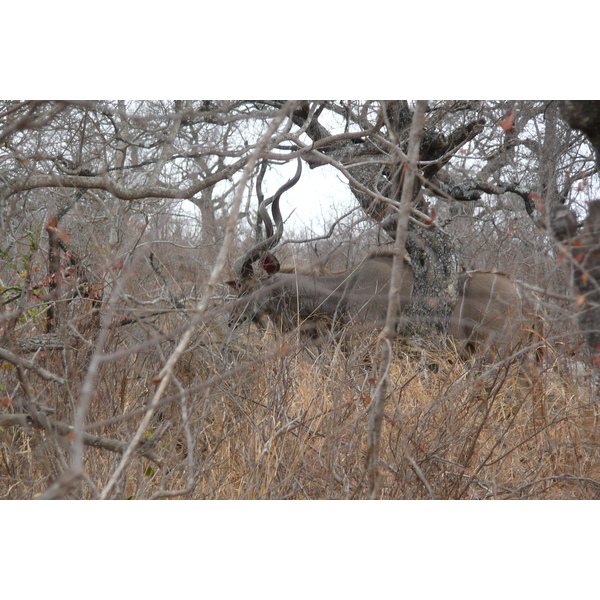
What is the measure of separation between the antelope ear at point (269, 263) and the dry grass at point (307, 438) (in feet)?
5.20

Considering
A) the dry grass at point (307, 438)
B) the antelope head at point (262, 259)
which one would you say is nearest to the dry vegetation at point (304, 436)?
the dry grass at point (307, 438)

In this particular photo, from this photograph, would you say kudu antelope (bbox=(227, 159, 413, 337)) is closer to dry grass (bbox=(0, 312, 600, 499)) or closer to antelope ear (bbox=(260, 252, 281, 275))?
antelope ear (bbox=(260, 252, 281, 275))

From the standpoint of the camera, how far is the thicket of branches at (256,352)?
2.36 meters

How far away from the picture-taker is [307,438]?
9.33 feet

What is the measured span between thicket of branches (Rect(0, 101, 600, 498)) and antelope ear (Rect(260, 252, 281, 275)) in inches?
20.5

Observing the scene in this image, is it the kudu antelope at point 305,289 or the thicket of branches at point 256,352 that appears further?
the kudu antelope at point 305,289

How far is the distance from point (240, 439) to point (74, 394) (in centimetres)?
81

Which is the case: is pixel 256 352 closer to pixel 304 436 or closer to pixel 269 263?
pixel 304 436

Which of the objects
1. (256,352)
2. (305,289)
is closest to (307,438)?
(256,352)

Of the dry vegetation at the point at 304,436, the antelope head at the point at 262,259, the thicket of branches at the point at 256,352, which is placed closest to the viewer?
the thicket of branches at the point at 256,352

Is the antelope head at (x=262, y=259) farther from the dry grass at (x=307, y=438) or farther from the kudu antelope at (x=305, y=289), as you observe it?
the dry grass at (x=307, y=438)

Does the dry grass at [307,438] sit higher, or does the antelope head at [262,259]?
the antelope head at [262,259]

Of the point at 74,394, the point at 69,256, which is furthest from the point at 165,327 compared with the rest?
the point at 74,394

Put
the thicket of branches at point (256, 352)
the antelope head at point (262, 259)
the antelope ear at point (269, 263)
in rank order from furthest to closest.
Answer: the antelope ear at point (269, 263), the antelope head at point (262, 259), the thicket of branches at point (256, 352)
